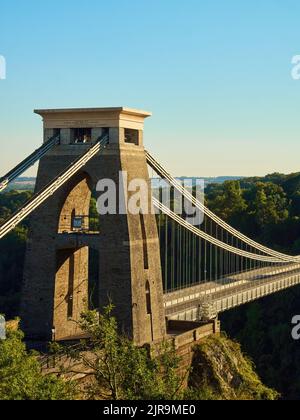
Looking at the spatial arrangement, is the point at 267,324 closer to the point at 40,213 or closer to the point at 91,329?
the point at 40,213

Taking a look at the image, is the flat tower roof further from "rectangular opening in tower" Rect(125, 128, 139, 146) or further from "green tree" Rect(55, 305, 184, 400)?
"green tree" Rect(55, 305, 184, 400)

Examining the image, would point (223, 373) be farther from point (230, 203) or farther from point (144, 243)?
point (230, 203)

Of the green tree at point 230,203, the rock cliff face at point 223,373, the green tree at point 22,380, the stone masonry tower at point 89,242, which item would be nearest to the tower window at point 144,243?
the stone masonry tower at point 89,242

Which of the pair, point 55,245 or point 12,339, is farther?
point 55,245

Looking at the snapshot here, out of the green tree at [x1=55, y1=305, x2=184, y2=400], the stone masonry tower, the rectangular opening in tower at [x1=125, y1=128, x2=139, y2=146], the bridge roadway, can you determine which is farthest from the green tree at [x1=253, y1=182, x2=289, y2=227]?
the green tree at [x1=55, y1=305, x2=184, y2=400]

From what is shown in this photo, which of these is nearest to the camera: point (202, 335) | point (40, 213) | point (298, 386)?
point (40, 213)
